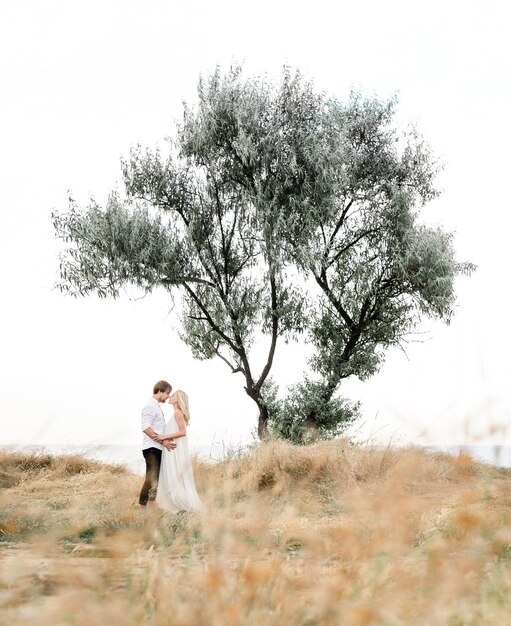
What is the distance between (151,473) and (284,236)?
9953mm

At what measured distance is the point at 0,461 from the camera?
17.6 meters

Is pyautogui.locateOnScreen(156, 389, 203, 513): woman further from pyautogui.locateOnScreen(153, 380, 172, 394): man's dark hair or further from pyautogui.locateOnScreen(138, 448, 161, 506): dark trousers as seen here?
pyautogui.locateOnScreen(153, 380, 172, 394): man's dark hair

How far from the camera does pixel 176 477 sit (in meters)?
10.7

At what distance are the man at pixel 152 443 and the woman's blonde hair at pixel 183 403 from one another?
0.83 feet

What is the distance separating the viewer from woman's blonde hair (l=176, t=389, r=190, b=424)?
10867mm

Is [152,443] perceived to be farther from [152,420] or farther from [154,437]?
[152,420]

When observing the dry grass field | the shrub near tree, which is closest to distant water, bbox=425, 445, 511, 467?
the dry grass field

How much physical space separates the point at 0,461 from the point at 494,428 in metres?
17.0

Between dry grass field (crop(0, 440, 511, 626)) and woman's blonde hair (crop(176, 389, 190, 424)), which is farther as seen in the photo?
woman's blonde hair (crop(176, 389, 190, 424))

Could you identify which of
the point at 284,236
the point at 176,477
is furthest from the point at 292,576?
the point at 284,236

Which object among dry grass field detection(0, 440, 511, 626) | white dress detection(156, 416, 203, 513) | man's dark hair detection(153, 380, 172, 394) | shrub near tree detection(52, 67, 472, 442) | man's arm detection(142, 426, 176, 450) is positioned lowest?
dry grass field detection(0, 440, 511, 626)

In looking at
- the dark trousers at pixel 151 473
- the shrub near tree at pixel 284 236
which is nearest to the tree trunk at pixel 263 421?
the shrub near tree at pixel 284 236

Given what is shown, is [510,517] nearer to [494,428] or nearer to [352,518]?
[494,428]

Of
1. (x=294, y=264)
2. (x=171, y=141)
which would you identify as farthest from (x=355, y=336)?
(x=171, y=141)
